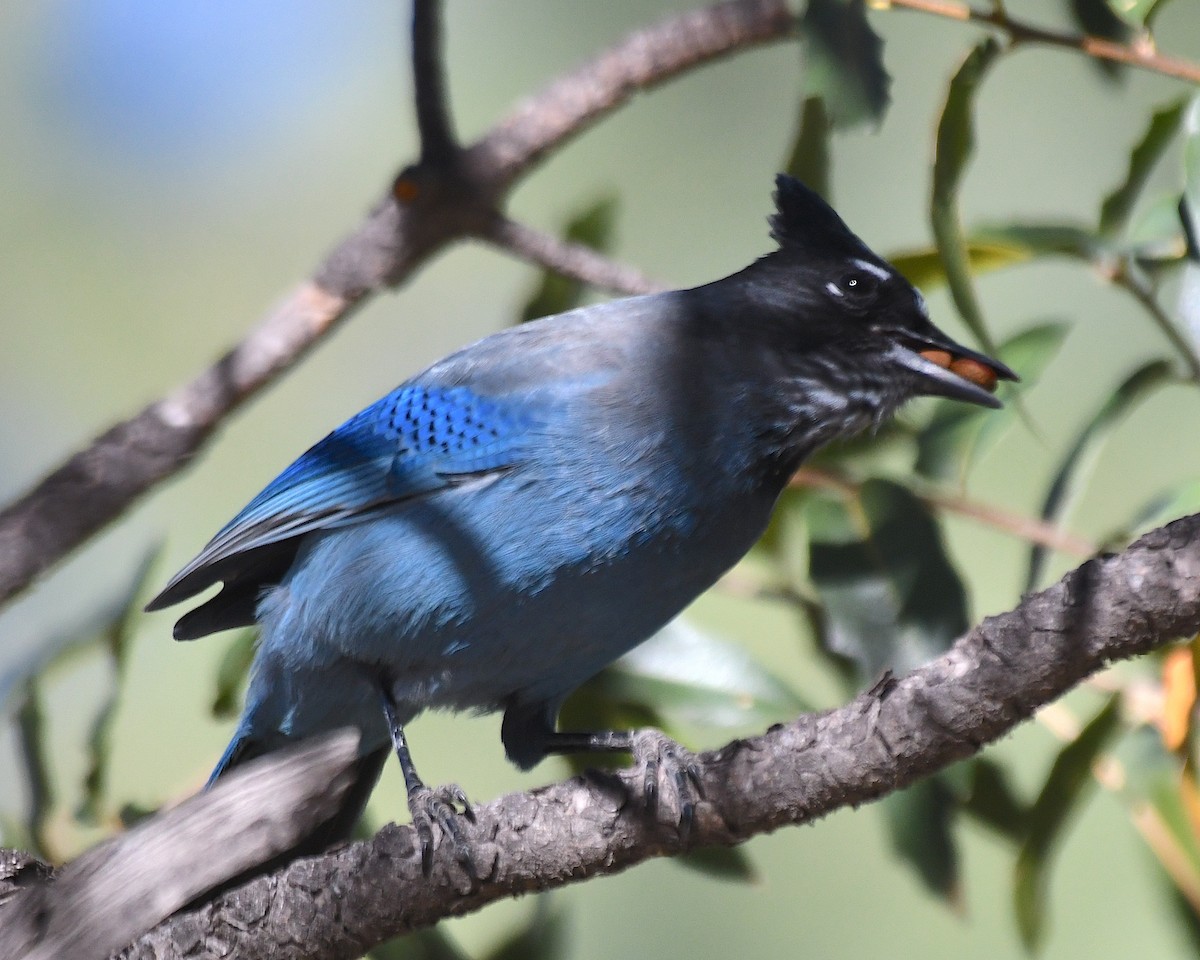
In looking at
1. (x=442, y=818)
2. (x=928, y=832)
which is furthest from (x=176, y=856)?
(x=928, y=832)

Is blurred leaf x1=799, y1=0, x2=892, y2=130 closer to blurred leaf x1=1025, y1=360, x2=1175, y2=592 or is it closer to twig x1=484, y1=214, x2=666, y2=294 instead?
blurred leaf x1=1025, y1=360, x2=1175, y2=592

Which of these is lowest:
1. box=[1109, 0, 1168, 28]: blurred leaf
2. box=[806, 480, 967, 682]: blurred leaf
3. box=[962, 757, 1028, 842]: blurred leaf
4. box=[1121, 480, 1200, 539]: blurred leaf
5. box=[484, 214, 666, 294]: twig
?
box=[962, 757, 1028, 842]: blurred leaf

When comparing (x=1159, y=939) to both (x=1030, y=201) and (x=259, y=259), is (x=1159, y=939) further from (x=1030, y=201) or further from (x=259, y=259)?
(x=259, y=259)

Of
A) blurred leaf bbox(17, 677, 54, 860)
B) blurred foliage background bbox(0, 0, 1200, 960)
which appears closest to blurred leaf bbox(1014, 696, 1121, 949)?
blurred foliage background bbox(0, 0, 1200, 960)

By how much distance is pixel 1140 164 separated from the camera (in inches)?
110

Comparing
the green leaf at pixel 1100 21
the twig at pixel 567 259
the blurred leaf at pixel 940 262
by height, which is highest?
the twig at pixel 567 259

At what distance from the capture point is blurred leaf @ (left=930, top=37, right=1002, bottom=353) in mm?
2416

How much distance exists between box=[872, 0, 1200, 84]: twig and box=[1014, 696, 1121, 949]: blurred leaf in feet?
3.40

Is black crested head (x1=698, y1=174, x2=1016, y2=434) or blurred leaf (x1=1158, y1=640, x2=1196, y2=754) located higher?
black crested head (x1=698, y1=174, x2=1016, y2=434)

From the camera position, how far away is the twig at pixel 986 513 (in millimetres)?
2699

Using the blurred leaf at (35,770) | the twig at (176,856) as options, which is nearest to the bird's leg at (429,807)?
the twig at (176,856)

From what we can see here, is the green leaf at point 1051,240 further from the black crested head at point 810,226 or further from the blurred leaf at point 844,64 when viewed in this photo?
the blurred leaf at point 844,64

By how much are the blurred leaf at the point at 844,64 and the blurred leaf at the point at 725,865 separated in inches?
51.6

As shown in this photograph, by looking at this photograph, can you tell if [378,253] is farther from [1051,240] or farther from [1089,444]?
[1089,444]
